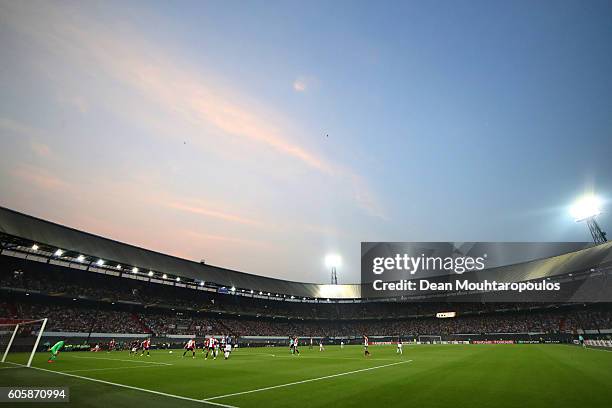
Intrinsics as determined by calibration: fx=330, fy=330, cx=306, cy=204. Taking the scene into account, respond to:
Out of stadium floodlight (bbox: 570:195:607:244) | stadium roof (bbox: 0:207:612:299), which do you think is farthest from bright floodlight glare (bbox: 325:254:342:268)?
stadium floodlight (bbox: 570:195:607:244)

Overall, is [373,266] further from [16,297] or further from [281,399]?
[281,399]

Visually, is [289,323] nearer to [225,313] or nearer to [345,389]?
[225,313]

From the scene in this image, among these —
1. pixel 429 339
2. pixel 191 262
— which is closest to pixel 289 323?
pixel 191 262

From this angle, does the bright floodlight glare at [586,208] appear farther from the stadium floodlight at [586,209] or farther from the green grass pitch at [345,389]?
the green grass pitch at [345,389]

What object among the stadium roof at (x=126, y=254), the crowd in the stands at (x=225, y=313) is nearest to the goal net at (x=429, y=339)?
the crowd in the stands at (x=225, y=313)

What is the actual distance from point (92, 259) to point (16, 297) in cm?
1036

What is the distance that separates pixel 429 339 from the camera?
70875 millimetres

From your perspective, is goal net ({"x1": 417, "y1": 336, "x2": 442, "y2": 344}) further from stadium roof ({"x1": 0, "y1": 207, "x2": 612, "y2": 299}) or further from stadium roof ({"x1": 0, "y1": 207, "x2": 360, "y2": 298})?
stadium roof ({"x1": 0, "y1": 207, "x2": 360, "y2": 298})

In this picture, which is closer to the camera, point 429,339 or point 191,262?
point 191,262

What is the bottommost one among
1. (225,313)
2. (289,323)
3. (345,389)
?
(345,389)

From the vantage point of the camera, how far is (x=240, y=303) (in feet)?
256

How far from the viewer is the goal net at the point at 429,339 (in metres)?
69.2

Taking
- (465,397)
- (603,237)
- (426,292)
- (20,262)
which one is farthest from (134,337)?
(603,237)

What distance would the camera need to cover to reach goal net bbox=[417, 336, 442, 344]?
69250mm
